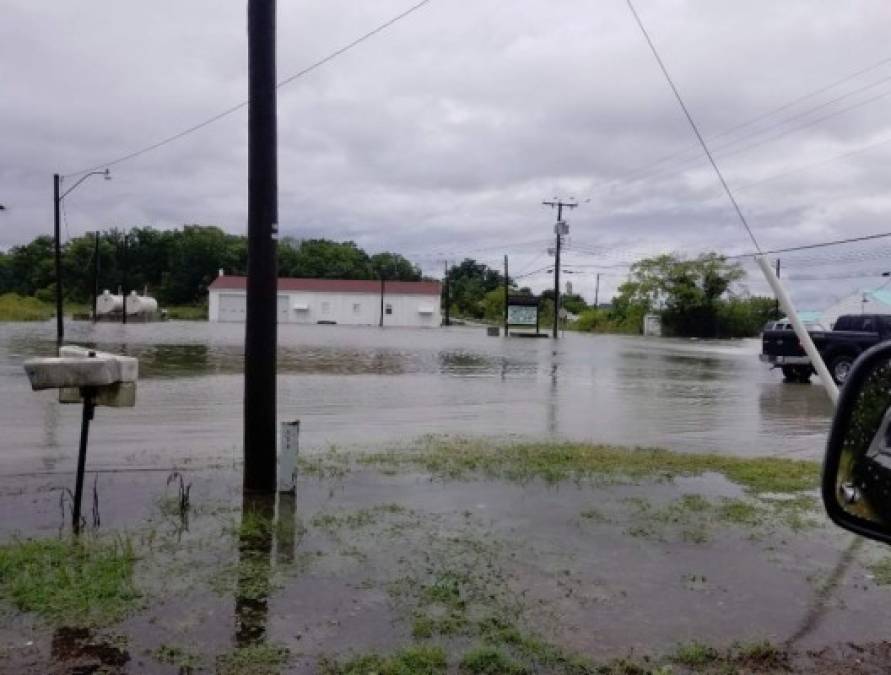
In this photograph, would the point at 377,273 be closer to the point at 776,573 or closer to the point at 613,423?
the point at 613,423

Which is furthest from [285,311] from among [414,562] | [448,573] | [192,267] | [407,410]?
[448,573]

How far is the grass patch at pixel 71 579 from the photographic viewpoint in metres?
4.12

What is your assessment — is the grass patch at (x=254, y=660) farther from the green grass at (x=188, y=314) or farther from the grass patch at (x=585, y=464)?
the green grass at (x=188, y=314)

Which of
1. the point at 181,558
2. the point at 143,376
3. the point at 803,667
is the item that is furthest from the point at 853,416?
the point at 143,376

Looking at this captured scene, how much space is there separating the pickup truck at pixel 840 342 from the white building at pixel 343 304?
66110 millimetres

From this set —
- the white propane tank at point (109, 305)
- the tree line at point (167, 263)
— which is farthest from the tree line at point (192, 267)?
the white propane tank at point (109, 305)

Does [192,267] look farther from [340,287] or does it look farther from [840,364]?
[840,364]

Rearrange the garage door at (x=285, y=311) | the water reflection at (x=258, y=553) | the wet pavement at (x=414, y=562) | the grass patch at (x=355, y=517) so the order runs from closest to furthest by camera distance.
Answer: the wet pavement at (x=414, y=562) < the water reflection at (x=258, y=553) < the grass patch at (x=355, y=517) < the garage door at (x=285, y=311)

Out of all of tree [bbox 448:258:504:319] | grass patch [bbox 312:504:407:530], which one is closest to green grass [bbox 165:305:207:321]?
tree [bbox 448:258:504:319]

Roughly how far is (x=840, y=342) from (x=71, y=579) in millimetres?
20872

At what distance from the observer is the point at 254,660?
12.1ft

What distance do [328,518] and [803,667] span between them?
3375 millimetres

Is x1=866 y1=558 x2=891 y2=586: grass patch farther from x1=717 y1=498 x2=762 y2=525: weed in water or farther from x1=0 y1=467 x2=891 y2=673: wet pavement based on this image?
x1=717 y1=498 x2=762 y2=525: weed in water

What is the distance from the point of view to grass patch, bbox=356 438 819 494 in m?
7.87
